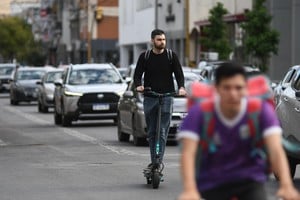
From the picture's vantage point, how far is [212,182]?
687 cm

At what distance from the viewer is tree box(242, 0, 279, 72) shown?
47094 millimetres

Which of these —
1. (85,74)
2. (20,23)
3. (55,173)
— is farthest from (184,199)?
(20,23)

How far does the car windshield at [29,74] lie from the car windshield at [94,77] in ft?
63.0

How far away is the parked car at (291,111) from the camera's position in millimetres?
14086

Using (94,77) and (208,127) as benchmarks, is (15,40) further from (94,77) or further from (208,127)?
(208,127)

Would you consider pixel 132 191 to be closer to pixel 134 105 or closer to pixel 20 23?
pixel 134 105

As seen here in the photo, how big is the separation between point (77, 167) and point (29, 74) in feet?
106

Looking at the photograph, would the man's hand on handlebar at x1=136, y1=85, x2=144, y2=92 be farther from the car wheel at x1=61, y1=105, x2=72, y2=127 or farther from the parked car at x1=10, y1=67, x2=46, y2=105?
the parked car at x1=10, y1=67, x2=46, y2=105

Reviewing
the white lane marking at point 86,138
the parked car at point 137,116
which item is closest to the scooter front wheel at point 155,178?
the white lane marking at point 86,138

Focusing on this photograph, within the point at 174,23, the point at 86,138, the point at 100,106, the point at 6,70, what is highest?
the point at 174,23

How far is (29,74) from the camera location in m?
49.0

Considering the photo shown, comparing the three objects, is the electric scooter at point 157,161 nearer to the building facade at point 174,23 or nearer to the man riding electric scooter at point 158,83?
the man riding electric scooter at point 158,83

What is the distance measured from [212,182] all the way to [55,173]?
30.8 ft

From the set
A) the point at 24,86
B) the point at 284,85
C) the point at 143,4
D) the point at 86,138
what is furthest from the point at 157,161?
the point at 143,4
